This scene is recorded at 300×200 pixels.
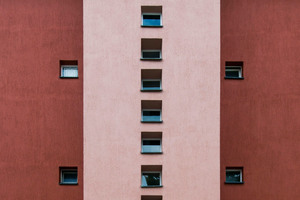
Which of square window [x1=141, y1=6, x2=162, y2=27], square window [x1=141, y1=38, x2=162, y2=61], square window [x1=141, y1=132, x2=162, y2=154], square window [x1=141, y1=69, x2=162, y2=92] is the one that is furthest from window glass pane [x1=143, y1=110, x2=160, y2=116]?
square window [x1=141, y1=6, x2=162, y2=27]

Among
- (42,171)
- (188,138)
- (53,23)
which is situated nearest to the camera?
(188,138)

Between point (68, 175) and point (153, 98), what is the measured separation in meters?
4.56

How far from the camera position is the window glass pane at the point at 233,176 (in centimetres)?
894

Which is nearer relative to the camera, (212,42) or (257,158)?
(212,42)

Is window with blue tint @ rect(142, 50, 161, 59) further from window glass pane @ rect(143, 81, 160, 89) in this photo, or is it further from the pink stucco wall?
window glass pane @ rect(143, 81, 160, 89)

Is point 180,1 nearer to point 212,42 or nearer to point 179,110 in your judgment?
point 212,42

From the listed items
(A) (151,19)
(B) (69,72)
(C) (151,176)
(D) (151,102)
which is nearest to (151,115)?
(D) (151,102)

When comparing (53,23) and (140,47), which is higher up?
(53,23)

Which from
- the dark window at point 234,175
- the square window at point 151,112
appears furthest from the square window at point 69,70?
the dark window at point 234,175

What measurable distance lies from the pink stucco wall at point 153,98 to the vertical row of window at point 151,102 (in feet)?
0.63

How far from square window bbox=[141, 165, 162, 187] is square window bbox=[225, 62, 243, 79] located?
474cm

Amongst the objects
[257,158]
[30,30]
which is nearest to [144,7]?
[30,30]

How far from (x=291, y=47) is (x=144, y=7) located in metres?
6.06

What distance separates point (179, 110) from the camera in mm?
8141
